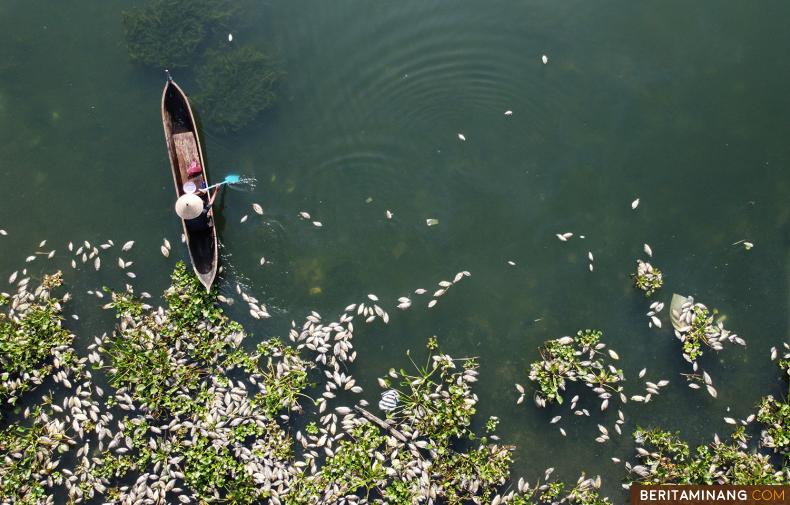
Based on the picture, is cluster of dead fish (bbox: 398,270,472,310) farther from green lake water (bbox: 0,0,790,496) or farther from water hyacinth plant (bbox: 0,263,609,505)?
water hyacinth plant (bbox: 0,263,609,505)

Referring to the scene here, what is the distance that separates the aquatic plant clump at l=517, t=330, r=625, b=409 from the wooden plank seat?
18.3ft

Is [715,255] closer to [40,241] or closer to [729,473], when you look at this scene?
[729,473]

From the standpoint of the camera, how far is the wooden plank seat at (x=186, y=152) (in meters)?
9.39

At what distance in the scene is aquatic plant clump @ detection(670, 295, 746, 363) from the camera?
29.8 ft

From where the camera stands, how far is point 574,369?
361 inches

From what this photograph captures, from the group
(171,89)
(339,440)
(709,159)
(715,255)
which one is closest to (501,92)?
(709,159)

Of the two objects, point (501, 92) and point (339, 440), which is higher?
point (501, 92)

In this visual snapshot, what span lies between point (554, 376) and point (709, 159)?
3.88 meters

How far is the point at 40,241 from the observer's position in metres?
9.73

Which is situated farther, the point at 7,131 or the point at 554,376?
the point at 7,131

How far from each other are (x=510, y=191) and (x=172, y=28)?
5578 millimetres

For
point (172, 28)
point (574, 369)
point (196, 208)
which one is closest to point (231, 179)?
point (196, 208)

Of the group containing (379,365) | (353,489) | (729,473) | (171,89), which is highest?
(171,89)

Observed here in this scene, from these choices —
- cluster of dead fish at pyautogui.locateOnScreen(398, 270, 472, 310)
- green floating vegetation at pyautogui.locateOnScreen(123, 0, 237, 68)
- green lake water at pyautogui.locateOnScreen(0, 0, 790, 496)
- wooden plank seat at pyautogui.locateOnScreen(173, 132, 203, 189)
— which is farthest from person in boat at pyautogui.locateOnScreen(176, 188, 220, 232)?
cluster of dead fish at pyautogui.locateOnScreen(398, 270, 472, 310)
